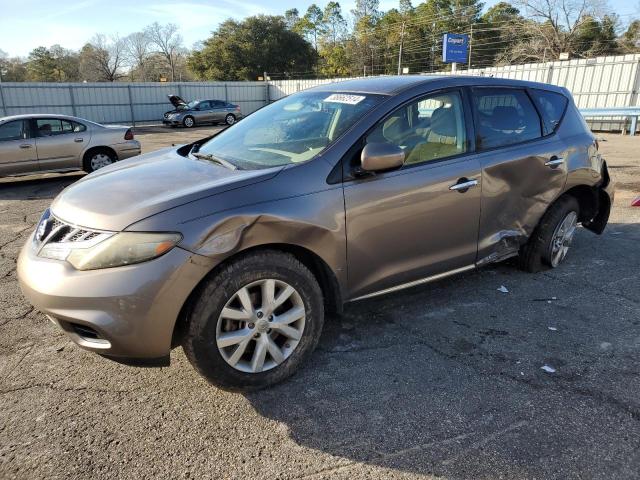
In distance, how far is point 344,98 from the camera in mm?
3428

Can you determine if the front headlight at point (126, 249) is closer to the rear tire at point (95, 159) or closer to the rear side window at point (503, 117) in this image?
the rear side window at point (503, 117)

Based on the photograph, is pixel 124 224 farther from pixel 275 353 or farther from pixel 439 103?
pixel 439 103

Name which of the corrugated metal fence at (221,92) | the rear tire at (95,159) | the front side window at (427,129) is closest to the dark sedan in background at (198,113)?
the corrugated metal fence at (221,92)

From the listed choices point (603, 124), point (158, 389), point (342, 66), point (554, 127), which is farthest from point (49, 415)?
point (342, 66)

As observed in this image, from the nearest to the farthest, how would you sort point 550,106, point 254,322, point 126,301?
point 126,301 < point 254,322 < point 550,106

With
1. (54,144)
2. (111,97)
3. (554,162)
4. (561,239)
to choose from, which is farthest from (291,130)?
(111,97)

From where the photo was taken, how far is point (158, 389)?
277 centimetres

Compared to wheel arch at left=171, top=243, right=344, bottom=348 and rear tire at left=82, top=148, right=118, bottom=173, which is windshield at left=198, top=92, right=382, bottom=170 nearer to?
wheel arch at left=171, top=243, right=344, bottom=348

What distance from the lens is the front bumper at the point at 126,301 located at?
7.54ft

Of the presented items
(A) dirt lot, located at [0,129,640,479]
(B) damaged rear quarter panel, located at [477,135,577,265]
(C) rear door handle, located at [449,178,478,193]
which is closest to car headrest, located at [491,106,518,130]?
(B) damaged rear quarter panel, located at [477,135,577,265]

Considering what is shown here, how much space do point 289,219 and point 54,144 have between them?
876 cm

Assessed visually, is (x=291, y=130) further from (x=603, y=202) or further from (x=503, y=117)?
(x=603, y=202)

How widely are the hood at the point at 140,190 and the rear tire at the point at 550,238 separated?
2.60 meters

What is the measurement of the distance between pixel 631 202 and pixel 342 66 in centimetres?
6612
